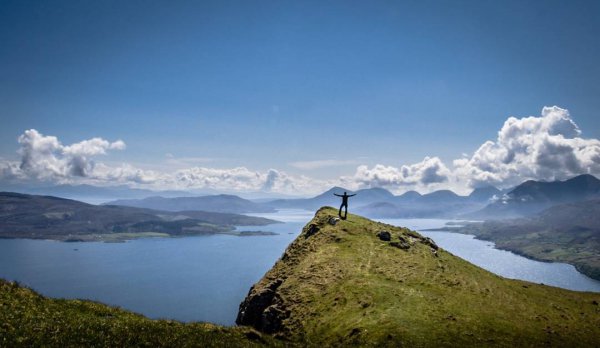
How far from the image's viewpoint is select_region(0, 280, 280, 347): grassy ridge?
24250 millimetres

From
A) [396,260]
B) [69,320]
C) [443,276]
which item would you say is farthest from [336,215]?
[69,320]

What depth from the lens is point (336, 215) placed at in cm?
8119

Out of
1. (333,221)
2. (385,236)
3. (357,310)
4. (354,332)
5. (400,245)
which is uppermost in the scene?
(333,221)

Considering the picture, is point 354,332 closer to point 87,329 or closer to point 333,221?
point 87,329

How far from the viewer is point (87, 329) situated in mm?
26594

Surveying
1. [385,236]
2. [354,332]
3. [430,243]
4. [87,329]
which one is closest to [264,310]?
[354,332]

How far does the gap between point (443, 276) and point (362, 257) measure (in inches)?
517

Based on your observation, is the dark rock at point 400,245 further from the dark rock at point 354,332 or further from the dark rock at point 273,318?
the dark rock at point 354,332

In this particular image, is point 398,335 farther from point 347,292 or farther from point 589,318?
point 589,318

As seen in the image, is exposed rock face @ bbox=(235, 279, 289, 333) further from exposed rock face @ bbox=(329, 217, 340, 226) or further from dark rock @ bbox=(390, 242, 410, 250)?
dark rock @ bbox=(390, 242, 410, 250)

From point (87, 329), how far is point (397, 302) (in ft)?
110

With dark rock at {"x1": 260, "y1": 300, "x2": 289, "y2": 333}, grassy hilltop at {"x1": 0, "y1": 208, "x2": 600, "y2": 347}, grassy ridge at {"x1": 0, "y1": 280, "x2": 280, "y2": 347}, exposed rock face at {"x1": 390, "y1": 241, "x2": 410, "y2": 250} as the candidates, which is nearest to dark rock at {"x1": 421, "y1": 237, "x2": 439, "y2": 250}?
grassy hilltop at {"x1": 0, "y1": 208, "x2": 600, "y2": 347}

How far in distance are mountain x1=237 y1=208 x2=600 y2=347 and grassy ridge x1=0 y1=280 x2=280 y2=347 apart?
1219 cm

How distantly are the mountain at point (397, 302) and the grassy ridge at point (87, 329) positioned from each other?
1219 cm
